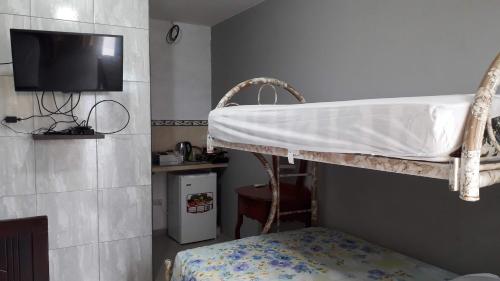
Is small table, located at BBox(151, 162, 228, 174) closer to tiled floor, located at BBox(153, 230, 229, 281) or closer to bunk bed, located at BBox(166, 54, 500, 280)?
tiled floor, located at BBox(153, 230, 229, 281)

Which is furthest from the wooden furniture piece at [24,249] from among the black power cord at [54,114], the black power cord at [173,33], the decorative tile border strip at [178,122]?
the black power cord at [173,33]

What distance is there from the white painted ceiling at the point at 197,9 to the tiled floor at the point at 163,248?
252 cm

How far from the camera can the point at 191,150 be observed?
4.26 metres

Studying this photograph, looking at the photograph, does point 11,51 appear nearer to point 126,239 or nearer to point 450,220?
point 126,239

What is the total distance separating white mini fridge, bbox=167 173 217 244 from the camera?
389 cm

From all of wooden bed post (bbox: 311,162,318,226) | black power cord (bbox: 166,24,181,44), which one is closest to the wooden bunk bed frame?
wooden bed post (bbox: 311,162,318,226)

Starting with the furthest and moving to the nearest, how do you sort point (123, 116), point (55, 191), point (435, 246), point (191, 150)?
point (191, 150) → point (123, 116) → point (55, 191) → point (435, 246)

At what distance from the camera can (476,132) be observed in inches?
Answer: 33.9

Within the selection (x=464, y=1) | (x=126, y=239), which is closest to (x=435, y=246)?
(x=464, y=1)

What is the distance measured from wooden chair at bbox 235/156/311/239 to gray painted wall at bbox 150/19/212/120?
1625mm

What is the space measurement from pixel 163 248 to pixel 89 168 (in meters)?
1.51

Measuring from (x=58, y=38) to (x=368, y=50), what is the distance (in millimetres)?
2036

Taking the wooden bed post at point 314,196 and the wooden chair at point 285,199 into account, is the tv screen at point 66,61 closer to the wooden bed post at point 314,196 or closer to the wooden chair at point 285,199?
the wooden chair at point 285,199

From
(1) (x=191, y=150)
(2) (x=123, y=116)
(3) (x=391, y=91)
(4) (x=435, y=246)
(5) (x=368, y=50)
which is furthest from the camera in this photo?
(1) (x=191, y=150)
